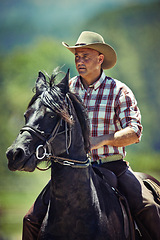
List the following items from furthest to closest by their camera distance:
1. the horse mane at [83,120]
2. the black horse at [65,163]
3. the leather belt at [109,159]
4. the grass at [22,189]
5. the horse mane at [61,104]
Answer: the grass at [22,189] < the leather belt at [109,159] < the horse mane at [83,120] < the horse mane at [61,104] < the black horse at [65,163]

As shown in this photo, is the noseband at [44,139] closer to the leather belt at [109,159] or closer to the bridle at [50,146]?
the bridle at [50,146]

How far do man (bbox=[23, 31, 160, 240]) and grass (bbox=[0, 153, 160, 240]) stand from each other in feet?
23.6

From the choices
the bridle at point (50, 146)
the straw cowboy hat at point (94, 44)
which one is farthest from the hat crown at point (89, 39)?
→ the bridle at point (50, 146)

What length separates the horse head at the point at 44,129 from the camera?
255 cm

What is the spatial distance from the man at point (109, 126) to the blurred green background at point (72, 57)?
9.31 metres

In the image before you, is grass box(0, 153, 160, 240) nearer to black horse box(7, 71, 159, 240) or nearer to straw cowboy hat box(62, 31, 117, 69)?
straw cowboy hat box(62, 31, 117, 69)

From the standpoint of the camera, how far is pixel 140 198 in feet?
11.1

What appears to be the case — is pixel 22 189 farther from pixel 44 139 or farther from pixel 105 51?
pixel 44 139

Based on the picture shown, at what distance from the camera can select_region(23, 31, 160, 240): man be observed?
337 cm

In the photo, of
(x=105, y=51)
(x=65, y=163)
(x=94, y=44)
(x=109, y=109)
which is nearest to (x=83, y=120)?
(x=65, y=163)

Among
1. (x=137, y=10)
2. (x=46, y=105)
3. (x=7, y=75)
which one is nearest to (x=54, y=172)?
(x=46, y=105)

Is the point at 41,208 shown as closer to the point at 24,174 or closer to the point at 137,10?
the point at 24,174

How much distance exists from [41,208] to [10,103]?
35.5 feet

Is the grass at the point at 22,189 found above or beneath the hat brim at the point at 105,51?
beneath
